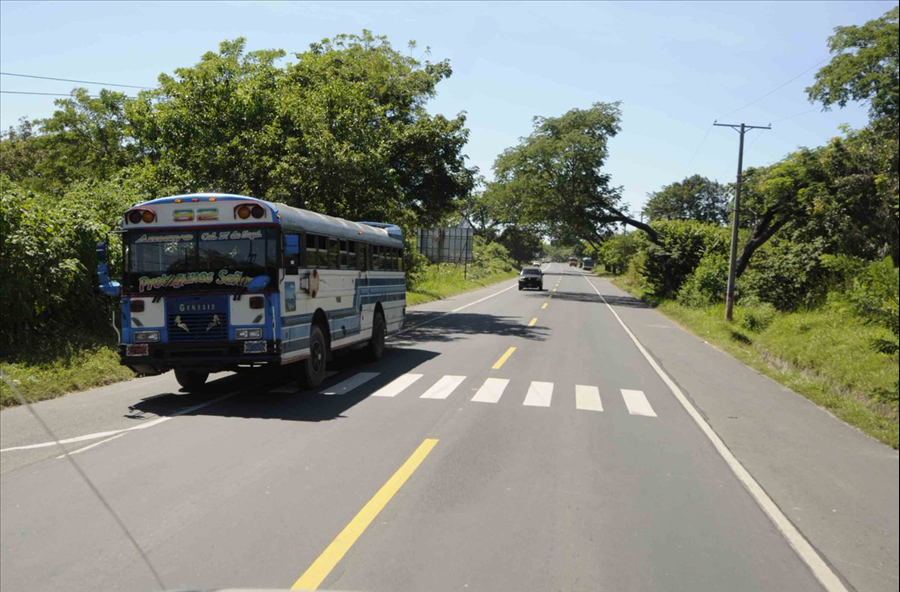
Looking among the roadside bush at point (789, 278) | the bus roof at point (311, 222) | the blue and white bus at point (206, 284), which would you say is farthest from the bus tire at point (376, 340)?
the roadside bush at point (789, 278)

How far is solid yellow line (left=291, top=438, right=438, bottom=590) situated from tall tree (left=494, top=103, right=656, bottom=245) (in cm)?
3973

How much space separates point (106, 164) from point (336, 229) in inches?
1043

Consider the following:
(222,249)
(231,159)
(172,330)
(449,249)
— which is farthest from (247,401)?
(449,249)

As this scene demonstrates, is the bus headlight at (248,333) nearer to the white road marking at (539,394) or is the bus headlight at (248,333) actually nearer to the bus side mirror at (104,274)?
the bus side mirror at (104,274)

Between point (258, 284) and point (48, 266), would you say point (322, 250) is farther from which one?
point (48, 266)

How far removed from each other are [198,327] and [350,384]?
9.91ft

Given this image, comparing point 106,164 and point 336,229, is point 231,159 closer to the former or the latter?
point 336,229

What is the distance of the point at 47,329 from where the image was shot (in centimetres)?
1281

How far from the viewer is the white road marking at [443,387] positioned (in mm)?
11039

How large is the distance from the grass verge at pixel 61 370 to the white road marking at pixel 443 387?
5465mm

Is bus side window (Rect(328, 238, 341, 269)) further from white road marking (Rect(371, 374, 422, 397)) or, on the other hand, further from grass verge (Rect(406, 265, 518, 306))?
grass verge (Rect(406, 265, 518, 306))

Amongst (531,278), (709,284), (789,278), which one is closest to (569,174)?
(531,278)

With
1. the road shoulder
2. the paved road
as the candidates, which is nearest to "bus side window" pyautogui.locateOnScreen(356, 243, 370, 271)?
the paved road

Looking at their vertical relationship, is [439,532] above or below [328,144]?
below
